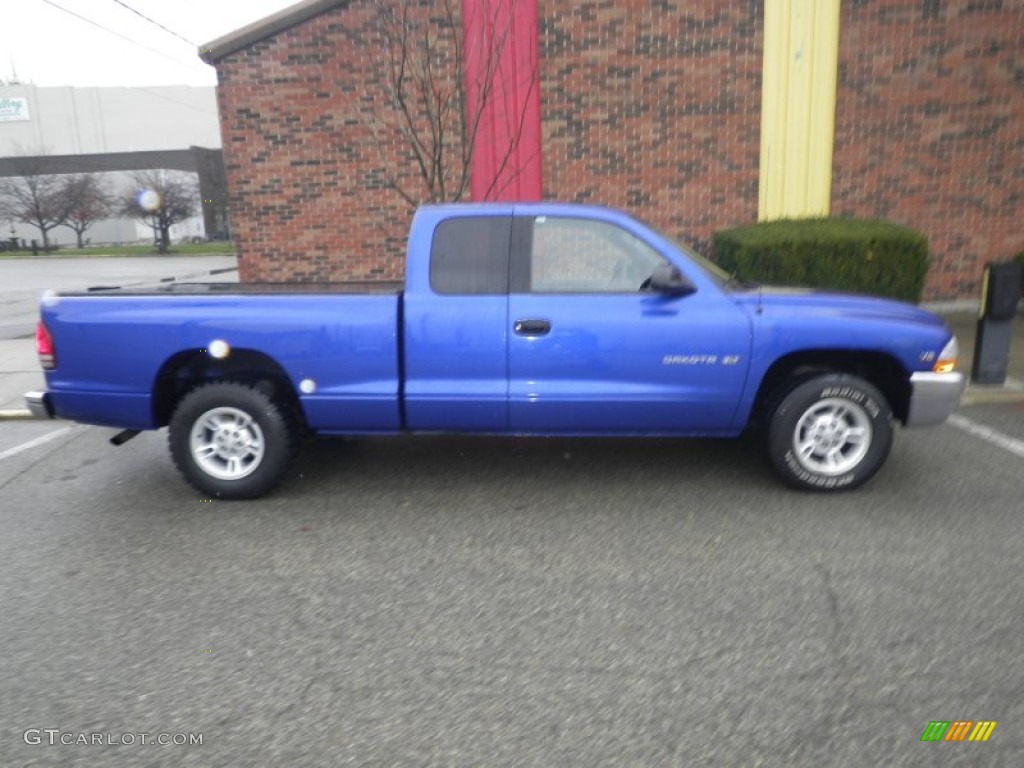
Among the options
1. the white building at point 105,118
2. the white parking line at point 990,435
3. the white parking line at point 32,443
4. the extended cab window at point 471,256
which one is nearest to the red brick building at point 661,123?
the white parking line at point 32,443

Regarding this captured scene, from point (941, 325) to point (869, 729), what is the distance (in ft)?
9.90

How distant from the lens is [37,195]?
51062mm

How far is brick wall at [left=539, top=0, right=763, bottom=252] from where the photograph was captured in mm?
10758

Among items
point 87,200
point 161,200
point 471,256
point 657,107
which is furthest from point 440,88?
point 87,200

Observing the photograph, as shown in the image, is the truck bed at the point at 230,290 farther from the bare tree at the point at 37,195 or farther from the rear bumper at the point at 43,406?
the bare tree at the point at 37,195

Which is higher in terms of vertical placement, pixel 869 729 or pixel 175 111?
pixel 175 111

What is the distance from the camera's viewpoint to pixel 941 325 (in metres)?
4.90

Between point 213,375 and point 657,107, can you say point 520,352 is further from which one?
point 657,107

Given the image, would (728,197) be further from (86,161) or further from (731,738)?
(86,161)

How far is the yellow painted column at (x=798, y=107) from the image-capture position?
10750mm

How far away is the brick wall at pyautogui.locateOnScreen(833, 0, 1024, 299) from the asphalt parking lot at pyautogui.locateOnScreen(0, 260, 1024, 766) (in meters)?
6.68

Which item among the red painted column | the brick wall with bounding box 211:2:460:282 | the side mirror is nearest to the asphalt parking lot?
the side mirror

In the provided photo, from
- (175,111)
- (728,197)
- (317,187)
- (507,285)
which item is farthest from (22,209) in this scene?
(507,285)

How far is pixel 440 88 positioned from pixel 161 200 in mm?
41459
